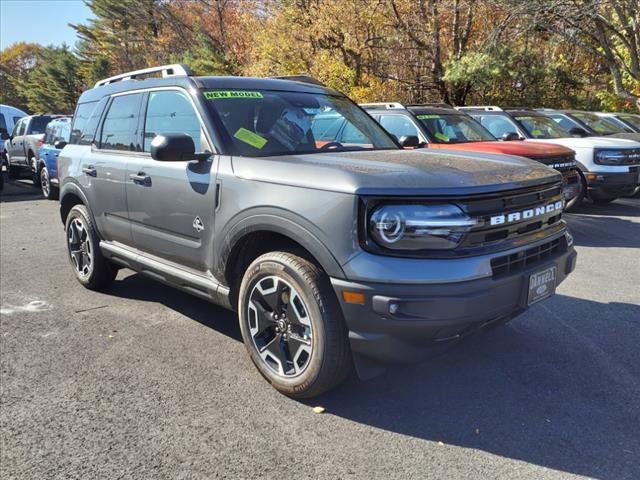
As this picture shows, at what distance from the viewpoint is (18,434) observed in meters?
2.83

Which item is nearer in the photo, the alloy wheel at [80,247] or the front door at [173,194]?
the front door at [173,194]

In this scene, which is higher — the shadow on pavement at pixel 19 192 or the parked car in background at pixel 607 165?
the parked car in background at pixel 607 165

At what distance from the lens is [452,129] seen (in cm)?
878

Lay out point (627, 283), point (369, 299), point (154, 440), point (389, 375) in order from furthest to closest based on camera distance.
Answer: point (627, 283) → point (389, 375) → point (154, 440) → point (369, 299)

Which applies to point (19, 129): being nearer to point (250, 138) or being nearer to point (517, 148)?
point (517, 148)

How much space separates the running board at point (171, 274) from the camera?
3.53m

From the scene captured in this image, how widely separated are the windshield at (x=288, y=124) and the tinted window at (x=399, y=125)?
13.7 ft

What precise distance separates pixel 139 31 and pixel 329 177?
48.1m

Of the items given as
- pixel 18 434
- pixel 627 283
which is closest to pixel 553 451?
pixel 18 434

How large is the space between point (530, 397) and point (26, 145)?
15.1 metres

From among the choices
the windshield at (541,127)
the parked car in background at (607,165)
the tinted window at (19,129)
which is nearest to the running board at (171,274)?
the parked car in background at (607,165)

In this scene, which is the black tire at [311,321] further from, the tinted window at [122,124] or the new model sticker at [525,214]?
the tinted window at [122,124]

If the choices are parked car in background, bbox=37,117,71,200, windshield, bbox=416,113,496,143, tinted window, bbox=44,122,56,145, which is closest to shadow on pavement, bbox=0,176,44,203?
parked car in background, bbox=37,117,71,200

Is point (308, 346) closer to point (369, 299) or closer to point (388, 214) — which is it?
point (369, 299)
